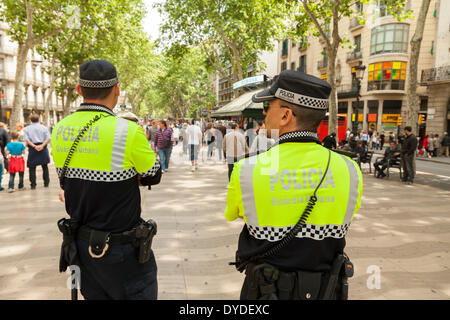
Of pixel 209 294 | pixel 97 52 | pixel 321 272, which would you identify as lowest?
pixel 209 294

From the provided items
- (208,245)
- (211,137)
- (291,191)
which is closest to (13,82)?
(211,137)

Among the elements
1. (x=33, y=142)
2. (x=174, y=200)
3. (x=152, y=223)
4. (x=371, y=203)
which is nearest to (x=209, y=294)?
(x=152, y=223)

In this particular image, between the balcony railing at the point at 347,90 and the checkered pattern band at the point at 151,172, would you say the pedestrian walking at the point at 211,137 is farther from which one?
the balcony railing at the point at 347,90

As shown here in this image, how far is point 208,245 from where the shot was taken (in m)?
4.86

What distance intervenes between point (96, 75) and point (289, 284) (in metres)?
1.67

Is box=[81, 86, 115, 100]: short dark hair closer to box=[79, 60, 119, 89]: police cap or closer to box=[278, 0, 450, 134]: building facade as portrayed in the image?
box=[79, 60, 119, 89]: police cap

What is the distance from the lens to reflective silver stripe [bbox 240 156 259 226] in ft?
5.09

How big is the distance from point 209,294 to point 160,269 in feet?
2.71

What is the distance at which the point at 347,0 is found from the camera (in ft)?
39.9

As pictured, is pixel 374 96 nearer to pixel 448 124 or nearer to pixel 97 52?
pixel 448 124

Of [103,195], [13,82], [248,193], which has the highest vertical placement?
[13,82]

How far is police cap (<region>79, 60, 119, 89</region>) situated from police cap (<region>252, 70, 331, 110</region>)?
3.72ft

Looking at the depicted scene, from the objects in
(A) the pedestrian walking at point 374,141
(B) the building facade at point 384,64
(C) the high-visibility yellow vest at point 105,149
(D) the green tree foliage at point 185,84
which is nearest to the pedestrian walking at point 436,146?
(B) the building facade at point 384,64

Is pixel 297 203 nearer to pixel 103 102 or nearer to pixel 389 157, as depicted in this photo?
pixel 103 102
